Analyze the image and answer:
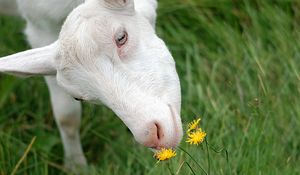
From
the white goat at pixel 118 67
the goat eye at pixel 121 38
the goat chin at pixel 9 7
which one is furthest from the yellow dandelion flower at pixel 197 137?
the goat chin at pixel 9 7

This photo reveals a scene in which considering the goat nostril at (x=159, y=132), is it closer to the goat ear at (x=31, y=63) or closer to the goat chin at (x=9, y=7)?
the goat ear at (x=31, y=63)

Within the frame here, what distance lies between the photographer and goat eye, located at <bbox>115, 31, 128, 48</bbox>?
8.93 ft

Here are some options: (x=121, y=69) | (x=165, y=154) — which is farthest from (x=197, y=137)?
(x=121, y=69)

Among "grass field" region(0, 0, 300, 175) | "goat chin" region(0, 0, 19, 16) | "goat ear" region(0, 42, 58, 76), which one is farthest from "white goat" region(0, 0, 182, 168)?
"goat chin" region(0, 0, 19, 16)

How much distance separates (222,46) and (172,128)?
1.88 meters

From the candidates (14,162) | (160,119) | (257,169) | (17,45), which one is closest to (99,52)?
(160,119)

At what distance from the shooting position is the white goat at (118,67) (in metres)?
2.54

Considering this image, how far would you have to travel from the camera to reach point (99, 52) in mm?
2660

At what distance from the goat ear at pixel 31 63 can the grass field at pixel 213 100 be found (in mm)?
688

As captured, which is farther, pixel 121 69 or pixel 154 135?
pixel 121 69

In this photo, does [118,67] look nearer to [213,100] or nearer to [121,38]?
[121,38]

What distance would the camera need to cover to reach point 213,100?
3.91 m

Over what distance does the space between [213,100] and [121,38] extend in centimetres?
125

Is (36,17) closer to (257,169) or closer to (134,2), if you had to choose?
(134,2)
